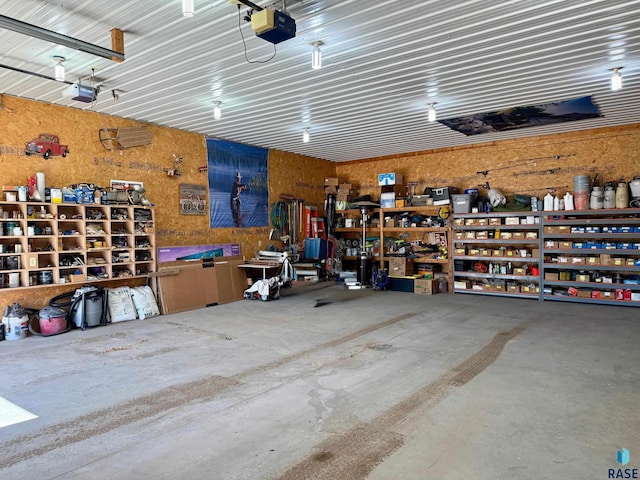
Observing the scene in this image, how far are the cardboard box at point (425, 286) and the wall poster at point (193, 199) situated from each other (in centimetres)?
464

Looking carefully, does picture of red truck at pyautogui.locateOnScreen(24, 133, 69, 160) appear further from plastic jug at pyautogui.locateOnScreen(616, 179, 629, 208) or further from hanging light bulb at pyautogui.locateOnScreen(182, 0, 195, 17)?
plastic jug at pyautogui.locateOnScreen(616, 179, 629, 208)

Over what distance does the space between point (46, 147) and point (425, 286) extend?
23.5 feet

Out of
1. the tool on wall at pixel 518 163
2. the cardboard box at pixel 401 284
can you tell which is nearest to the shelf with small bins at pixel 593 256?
the tool on wall at pixel 518 163

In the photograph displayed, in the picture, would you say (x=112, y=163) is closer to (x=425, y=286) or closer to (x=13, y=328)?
(x=13, y=328)

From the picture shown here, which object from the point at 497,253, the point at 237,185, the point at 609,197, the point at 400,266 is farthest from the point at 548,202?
the point at 237,185

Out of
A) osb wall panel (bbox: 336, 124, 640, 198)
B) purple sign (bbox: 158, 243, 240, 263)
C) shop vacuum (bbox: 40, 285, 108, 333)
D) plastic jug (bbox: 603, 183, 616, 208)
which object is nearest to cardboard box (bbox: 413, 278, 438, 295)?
osb wall panel (bbox: 336, 124, 640, 198)

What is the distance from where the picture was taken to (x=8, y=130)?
5.76 meters

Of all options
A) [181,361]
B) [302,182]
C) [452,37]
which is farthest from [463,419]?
[302,182]

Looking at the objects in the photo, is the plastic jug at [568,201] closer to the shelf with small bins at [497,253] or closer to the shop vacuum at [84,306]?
the shelf with small bins at [497,253]

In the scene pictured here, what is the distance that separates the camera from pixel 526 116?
23.2 feet

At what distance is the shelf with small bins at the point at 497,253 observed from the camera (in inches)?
320

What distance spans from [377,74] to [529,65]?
177 cm

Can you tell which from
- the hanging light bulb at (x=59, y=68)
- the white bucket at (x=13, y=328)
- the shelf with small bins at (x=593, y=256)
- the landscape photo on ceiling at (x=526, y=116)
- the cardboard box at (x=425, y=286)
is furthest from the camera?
the cardboard box at (x=425, y=286)

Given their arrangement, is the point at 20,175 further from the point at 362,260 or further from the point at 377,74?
the point at 362,260
